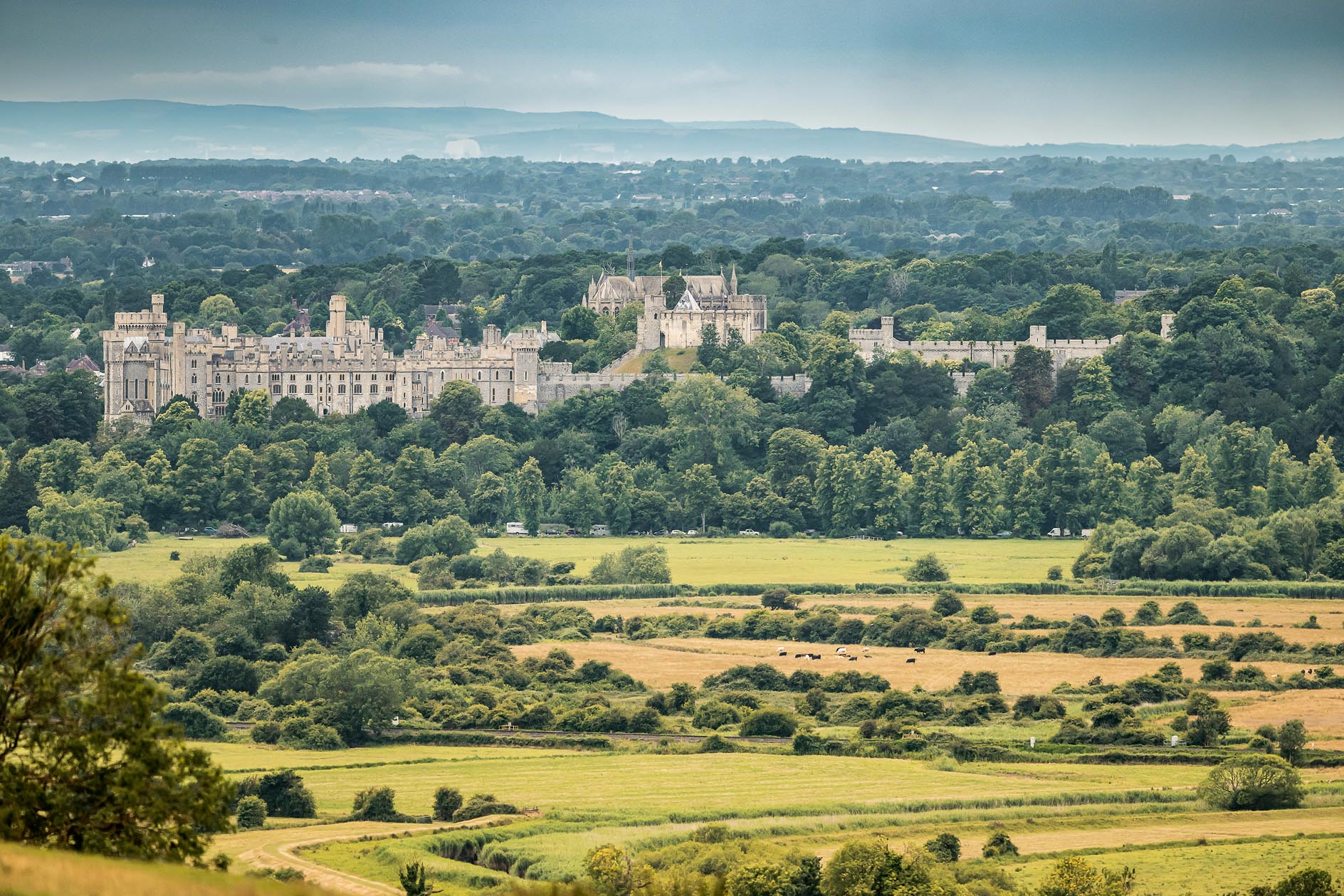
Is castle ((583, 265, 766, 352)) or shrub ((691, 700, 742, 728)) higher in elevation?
castle ((583, 265, 766, 352))

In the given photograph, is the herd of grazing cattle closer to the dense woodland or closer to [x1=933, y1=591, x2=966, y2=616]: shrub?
the dense woodland

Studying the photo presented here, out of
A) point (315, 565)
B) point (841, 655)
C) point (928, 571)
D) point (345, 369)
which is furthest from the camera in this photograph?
point (345, 369)

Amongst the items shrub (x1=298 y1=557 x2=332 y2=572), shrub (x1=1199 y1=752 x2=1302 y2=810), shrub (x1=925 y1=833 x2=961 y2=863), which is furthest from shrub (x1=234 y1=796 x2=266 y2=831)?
shrub (x1=298 y1=557 x2=332 y2=572)

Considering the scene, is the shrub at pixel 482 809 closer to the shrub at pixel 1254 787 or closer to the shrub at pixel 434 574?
the shrub at pixel 1254 787

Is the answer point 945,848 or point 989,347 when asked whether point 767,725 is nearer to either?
point 945,848

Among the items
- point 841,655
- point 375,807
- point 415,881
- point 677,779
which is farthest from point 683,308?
point 415,881

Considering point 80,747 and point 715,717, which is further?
point 715,717

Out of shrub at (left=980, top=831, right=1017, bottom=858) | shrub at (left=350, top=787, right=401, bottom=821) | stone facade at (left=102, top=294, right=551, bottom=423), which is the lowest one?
shrub at (left=350, top=787, right=401, bottom=821)

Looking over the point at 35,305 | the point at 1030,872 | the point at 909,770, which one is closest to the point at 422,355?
the point at 35,305
